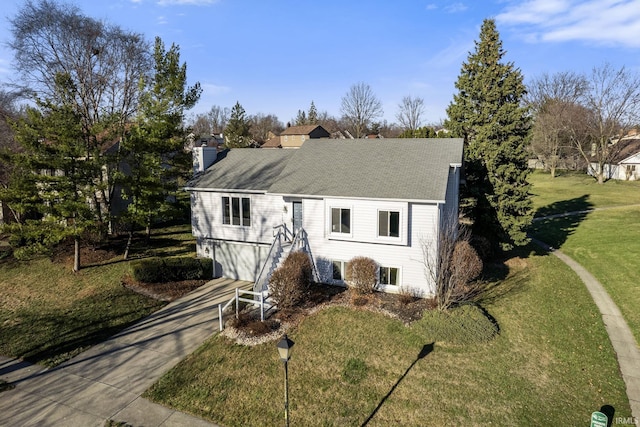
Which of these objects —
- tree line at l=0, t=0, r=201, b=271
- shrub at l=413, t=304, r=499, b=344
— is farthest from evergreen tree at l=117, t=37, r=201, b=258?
shrub at l=413, t=304, r=499, b=344

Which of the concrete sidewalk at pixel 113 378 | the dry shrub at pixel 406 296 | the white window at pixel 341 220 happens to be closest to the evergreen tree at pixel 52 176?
the concrete sidewalk at pixel 113 378

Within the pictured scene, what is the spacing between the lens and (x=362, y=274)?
16281 millimetres

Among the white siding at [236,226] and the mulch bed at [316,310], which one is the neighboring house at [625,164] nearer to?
the mulch bed at [316,310]

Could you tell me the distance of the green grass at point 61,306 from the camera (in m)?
14.1

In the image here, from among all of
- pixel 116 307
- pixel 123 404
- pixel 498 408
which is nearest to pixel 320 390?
pixel 498 408

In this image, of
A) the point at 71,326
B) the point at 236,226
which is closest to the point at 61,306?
the point at 71,326

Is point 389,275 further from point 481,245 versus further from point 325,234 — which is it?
point 481,245

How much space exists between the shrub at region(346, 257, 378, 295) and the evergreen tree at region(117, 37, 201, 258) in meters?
12.1

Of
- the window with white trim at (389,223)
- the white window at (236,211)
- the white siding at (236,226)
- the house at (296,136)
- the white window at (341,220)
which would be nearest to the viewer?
the window with white trim at (389,223)

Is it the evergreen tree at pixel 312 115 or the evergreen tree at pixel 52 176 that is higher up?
the evergreen tree at pixel 312 115

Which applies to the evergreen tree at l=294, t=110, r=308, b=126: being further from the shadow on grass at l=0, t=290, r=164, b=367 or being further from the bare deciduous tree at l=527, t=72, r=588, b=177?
the shadow on grass at l=0, t=290, r=164, b=367

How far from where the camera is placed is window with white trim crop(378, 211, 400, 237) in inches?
639

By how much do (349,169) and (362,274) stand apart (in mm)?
5527

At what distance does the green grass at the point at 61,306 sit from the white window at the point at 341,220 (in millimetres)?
9155
